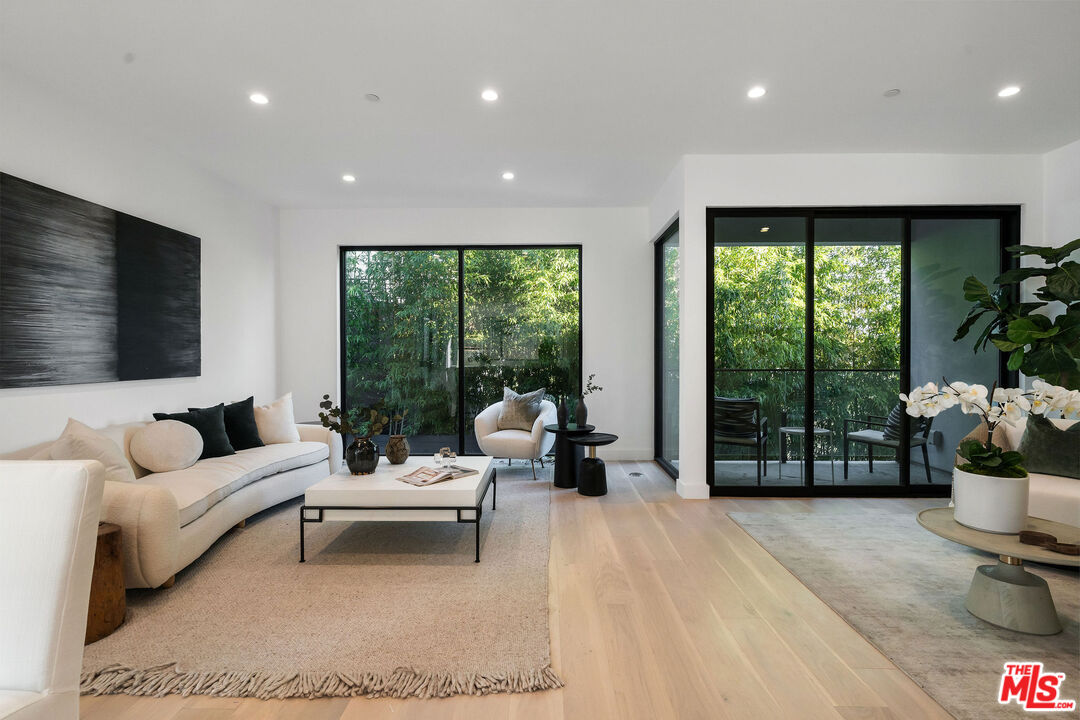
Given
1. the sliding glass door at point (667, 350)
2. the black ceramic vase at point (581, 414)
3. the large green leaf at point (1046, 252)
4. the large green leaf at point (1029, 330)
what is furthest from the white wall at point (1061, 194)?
the black ceramic vase at point (581, 414)

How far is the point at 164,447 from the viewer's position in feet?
10.7

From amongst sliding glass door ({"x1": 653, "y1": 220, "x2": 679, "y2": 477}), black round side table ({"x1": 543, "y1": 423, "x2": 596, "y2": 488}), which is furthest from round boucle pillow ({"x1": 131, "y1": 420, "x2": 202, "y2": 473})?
sliding glass door ({"x1": 653, "y1": 220, "x2": 679, "y2": 477})

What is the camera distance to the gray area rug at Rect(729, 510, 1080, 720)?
188 cm

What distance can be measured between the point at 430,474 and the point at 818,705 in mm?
2284

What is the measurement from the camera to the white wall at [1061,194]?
154 inches

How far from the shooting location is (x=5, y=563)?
109cm

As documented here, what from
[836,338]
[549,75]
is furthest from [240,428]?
[836,338]

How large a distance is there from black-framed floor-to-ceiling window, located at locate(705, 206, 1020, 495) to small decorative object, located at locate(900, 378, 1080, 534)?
1.98m

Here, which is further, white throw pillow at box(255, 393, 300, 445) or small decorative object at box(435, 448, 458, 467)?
white throw pillow at box(255, 393, 300, 445)

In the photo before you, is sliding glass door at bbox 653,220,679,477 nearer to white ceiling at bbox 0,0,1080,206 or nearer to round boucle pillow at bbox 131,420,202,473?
white ceiling at bbox 0,0,1080,206

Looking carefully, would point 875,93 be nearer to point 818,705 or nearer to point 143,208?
point 818,705

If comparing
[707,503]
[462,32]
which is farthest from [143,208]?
[707,503]

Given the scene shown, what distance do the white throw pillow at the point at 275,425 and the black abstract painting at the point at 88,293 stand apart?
2.12 feet

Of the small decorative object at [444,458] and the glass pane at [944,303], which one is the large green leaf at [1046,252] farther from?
the small decorative object at [444,458]
